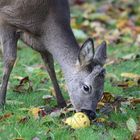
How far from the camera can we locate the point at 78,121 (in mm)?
6059

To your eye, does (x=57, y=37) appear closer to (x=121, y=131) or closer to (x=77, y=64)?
(x=77, y=64)

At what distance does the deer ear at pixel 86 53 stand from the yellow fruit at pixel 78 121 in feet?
2.16

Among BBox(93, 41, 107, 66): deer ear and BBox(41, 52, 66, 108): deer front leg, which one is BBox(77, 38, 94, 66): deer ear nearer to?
BBox(93, 41, 107, 66): deer ear

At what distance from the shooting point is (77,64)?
6.55 m

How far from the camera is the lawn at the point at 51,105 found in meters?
5.79

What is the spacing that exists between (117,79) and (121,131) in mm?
2294

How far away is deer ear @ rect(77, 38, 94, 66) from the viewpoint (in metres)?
6.29

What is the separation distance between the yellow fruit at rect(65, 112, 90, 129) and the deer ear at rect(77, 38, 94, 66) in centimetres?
66

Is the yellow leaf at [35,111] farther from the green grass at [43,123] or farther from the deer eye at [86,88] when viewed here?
the deer eye at [86,88]

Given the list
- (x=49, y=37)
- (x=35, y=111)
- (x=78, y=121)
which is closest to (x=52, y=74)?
(x=49, y=37)

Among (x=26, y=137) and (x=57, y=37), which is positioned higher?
(x=57, y=37)

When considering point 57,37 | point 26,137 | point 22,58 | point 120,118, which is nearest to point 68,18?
point 57,37

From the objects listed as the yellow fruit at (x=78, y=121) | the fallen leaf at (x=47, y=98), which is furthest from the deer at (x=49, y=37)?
the yellow fruit at (x=78, y=121)

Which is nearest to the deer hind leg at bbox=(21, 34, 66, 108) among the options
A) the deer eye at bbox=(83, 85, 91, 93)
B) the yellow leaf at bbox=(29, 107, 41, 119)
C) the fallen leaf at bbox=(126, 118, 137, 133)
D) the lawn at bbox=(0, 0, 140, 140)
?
the lawn at bbox=(0, 0, 140, 140)
